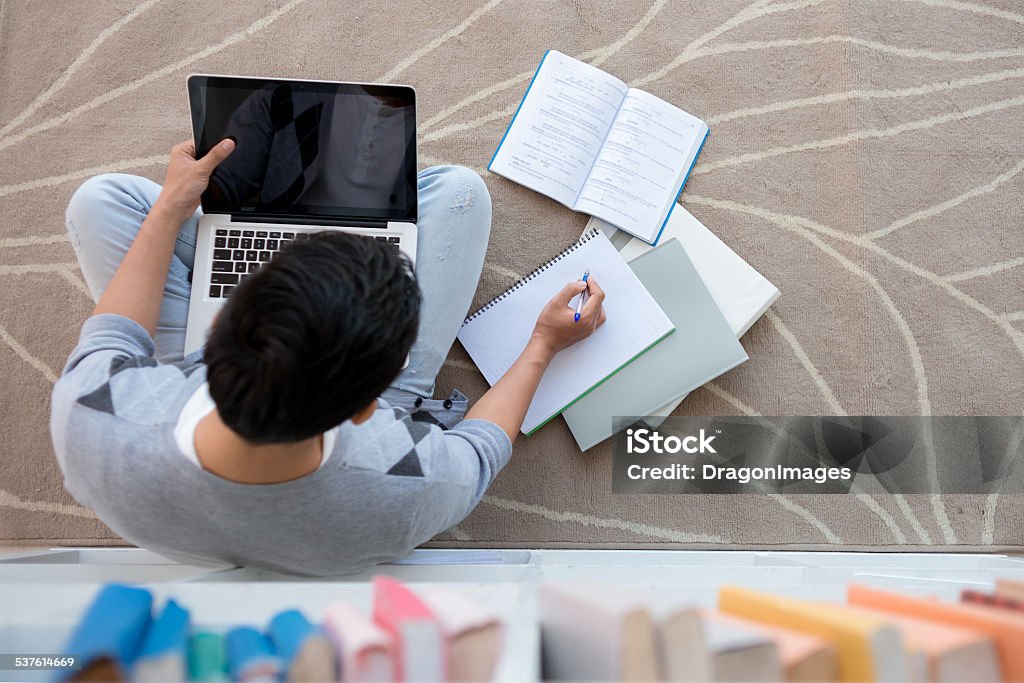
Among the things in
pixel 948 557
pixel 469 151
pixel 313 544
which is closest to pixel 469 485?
pixel 313 544

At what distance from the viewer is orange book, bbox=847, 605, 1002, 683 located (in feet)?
1.73

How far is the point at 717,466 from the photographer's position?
1386 mm

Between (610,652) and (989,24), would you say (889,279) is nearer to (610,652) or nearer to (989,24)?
(989,24)

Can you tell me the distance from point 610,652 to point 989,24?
4.98 ft

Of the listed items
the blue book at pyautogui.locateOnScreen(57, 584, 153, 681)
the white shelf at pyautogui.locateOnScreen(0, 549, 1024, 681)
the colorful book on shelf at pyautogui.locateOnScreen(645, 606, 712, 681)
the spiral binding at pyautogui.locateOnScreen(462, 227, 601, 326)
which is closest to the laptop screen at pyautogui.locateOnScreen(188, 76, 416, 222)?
the spiral binding at pyautogui.locateOnScreen(462, 227, 601, 326)

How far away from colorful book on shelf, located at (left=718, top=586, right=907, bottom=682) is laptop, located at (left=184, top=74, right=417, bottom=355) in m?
0.70

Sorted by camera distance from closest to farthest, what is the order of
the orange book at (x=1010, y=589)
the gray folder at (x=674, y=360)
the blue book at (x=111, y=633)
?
the blue book at (x=111, y=633)
the orange book at (x=1010, y=589)
the gray folder at (x=674, y=360)

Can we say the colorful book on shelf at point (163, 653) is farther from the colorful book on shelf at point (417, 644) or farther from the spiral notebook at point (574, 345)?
the spiral notebook at point (574, 345)

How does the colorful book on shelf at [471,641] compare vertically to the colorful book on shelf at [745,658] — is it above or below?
below

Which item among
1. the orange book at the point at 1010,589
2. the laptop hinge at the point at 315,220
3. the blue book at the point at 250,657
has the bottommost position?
the blue book at the point at 250,657

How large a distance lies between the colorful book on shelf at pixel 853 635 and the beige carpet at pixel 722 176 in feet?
2.60

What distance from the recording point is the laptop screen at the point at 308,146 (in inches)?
41.9

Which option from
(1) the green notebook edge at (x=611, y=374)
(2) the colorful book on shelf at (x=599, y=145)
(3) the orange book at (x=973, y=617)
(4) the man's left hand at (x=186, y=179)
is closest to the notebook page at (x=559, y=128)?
(2) the colorful book on shelf at (x=599, y=145)

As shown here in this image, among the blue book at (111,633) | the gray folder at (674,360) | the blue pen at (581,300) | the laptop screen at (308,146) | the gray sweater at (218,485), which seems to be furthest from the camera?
the gray folder at (674,360)
